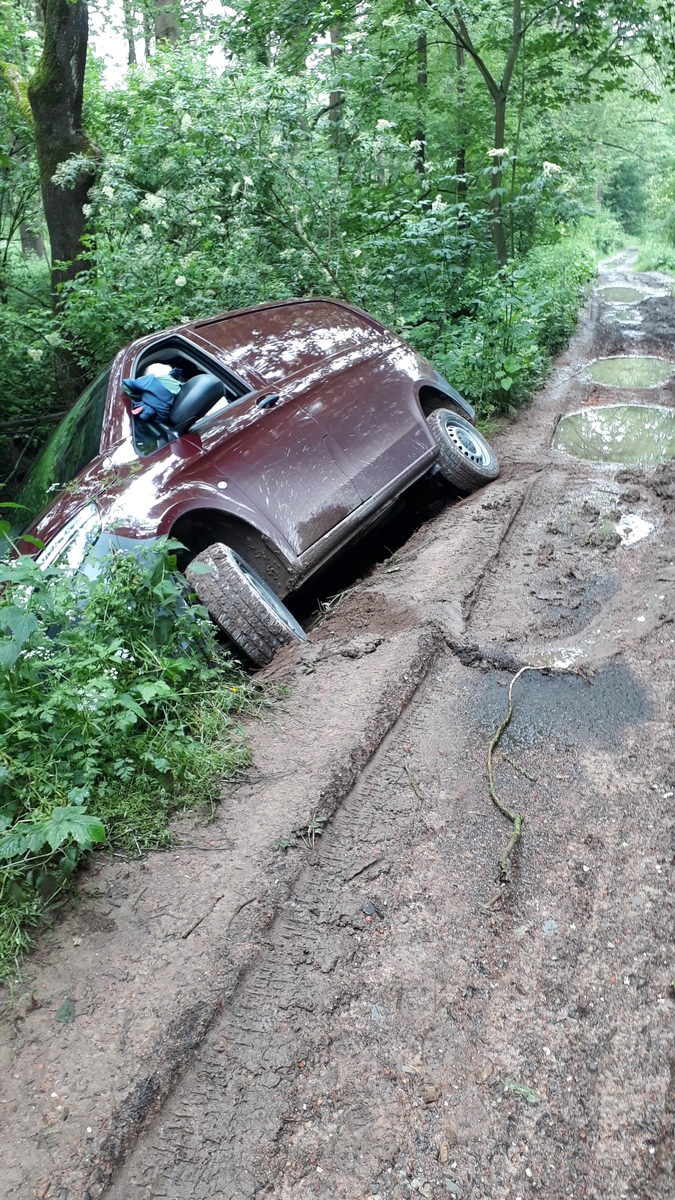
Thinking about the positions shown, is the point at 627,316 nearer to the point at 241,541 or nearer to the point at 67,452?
the point at 67,452

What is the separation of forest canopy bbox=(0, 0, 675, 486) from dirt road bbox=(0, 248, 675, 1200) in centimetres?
499

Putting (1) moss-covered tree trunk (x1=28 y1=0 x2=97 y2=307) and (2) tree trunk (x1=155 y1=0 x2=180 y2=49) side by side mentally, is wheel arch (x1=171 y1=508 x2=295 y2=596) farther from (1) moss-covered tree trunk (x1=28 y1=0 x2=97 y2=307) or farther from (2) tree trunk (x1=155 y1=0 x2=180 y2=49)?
(2) tree trunk (x1=155 y1=0 x2=180 y2=49)

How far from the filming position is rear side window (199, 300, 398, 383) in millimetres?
4945

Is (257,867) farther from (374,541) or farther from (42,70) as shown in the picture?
(42,70)

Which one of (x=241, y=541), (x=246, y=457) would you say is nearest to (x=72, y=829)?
(x=241, y=541)

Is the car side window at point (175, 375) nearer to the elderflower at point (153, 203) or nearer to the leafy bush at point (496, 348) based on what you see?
the elderflower at point (153, 203)

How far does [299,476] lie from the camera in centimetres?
438

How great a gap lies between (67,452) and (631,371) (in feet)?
23.3

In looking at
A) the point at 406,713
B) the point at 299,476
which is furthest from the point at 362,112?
the point at 406,713

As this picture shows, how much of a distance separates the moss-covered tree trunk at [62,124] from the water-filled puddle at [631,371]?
19.7 ft

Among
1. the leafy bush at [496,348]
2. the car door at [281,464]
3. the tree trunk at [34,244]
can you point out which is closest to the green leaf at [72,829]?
the car door at [281,464]

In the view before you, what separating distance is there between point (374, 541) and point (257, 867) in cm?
320

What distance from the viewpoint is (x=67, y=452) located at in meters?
4.84

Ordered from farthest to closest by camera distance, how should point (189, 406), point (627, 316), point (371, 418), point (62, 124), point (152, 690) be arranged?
point (627, 316) < point (62, 124) < point (371, 418) < point (189, 406) < point (152, 690)
